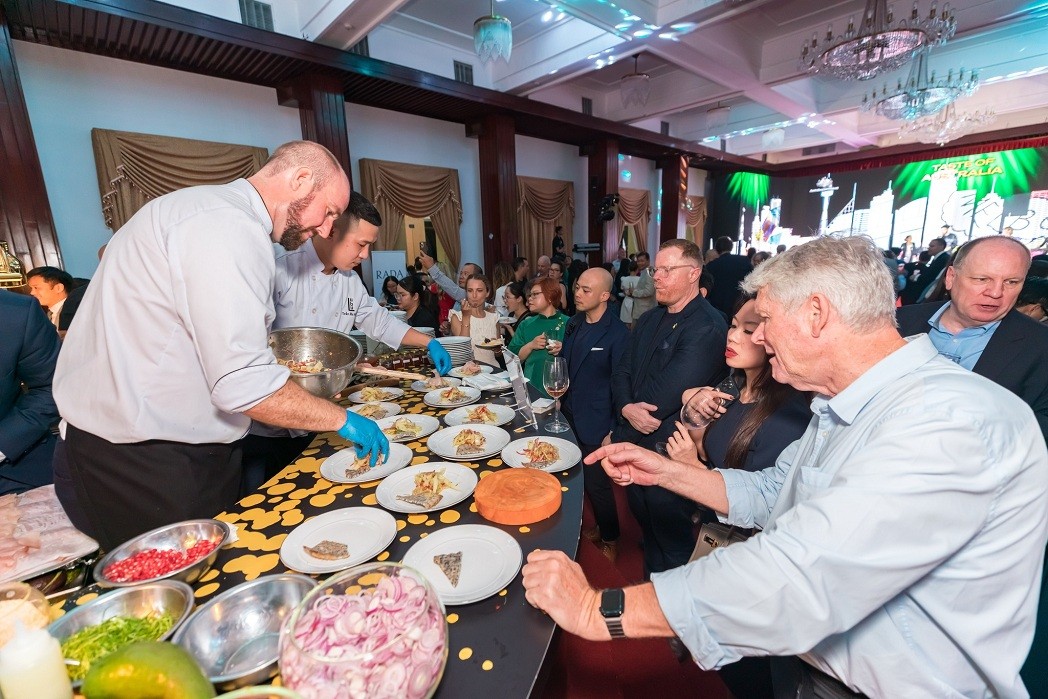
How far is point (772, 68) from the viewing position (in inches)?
302

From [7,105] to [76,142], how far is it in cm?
88

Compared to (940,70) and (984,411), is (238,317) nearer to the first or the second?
(984,411)

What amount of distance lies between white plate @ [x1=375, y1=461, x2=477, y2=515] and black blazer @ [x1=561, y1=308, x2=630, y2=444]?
173cm

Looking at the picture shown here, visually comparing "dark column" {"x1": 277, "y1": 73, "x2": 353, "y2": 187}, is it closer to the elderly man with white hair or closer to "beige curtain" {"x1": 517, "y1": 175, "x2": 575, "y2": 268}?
"beige curtain" {"x1": 517, "y1": 175, "x2": 575, "y2": 268}

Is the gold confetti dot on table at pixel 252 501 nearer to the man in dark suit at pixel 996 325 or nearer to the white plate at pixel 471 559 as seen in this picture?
the white plate at pixel 471 559

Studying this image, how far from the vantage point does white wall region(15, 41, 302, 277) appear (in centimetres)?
503

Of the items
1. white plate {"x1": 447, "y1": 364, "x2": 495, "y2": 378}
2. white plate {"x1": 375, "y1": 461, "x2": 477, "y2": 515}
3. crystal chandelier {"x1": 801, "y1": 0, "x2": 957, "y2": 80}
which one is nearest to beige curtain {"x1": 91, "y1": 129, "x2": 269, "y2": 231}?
white plate {"x1": 447, "y1": 364, "x2": 495, "y2": 378}

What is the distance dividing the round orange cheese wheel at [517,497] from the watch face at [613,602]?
35cm

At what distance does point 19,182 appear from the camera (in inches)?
176

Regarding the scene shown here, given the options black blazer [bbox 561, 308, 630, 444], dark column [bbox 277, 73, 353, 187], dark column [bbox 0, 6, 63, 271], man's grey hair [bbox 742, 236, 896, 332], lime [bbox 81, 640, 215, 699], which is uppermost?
dark column [bbox 277, 73, 353, 187]

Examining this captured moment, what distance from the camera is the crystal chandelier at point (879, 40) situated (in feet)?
16.3

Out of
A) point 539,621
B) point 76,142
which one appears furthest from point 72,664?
point 76,142

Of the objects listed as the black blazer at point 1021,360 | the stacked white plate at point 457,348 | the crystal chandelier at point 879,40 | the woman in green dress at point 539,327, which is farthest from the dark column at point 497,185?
the black blazer at point 1021,360

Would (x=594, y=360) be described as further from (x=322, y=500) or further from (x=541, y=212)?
(x=541, y=212)
